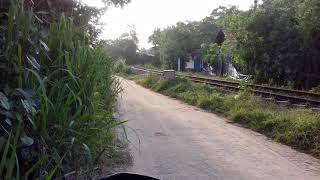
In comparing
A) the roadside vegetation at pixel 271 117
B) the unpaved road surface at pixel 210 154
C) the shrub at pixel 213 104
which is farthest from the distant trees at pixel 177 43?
the unpaved road surface at pixel 210 154

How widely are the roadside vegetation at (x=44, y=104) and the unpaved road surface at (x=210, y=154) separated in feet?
5.91

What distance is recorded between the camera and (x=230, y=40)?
92.2ft

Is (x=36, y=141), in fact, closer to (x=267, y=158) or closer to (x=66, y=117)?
(x=66, y=117)

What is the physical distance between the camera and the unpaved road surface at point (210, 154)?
550cm

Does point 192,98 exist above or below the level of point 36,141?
below

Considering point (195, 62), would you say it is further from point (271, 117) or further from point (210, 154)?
point (210, 154)

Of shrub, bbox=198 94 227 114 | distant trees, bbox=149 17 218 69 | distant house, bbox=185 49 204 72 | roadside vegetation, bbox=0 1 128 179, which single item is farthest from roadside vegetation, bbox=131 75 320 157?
distant trees, bbox=149 17 218 69

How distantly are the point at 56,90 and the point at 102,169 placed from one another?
3.93 feet

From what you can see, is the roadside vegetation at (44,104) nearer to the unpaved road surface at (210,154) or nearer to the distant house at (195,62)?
the unpaved road surface at (210,154)

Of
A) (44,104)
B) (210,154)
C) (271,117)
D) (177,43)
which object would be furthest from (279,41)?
(177,43)

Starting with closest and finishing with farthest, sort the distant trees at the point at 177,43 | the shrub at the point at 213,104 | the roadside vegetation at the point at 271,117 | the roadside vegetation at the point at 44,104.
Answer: the roadside vegetation at the point at 44,104 → the roadside vegetation at the point at 271,117 → the shrub at the point at 213,104 → the distant trees at the point at 177,43

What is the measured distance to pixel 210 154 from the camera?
6.55m

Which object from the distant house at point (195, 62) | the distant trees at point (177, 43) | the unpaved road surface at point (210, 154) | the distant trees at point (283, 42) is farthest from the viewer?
the distant trees at point (177, 43)

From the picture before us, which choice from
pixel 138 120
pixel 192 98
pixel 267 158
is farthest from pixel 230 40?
pixel 267 158
